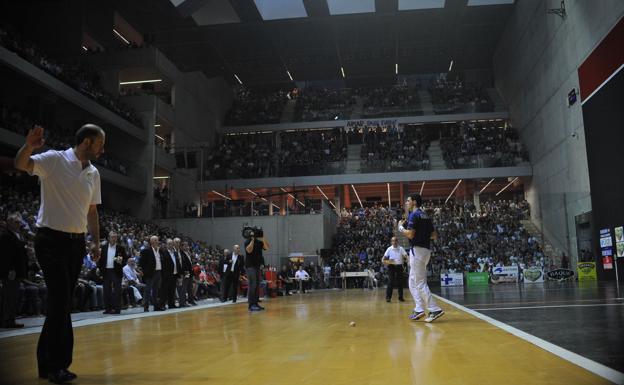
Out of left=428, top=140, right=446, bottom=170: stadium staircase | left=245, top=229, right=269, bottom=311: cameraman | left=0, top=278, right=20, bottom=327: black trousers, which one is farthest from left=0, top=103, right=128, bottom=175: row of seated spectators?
left=428, top=140, right=446, bottom=170: stadium staircase

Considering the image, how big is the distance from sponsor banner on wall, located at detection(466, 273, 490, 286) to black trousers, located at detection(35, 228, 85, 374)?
84.0 feet

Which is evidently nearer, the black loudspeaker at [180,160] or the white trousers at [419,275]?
the white trousers at [419,275]

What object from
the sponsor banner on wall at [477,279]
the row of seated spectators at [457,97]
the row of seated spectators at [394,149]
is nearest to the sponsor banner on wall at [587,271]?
the sponsor banner on wall at [477,279]

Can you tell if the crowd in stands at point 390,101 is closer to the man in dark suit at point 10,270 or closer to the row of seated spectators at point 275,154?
the row of seated spectators at point 275,154

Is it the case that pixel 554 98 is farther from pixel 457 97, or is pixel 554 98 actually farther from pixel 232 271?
pixel 232 271

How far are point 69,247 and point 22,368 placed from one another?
1.02 metres

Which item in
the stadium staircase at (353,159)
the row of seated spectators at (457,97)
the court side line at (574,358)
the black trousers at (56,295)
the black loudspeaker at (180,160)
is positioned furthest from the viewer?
the row of seated spectators at (457,97)

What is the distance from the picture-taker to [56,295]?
344 cm

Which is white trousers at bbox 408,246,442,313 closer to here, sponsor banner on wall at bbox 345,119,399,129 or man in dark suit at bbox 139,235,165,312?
man in dark suit at bbox 139,235,165,312

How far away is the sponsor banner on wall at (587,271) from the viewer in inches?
938

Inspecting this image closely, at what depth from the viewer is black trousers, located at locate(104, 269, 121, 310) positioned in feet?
35.6

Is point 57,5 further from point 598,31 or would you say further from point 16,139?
point 598,31

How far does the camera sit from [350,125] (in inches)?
1656

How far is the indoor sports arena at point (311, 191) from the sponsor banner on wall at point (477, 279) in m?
0.08
